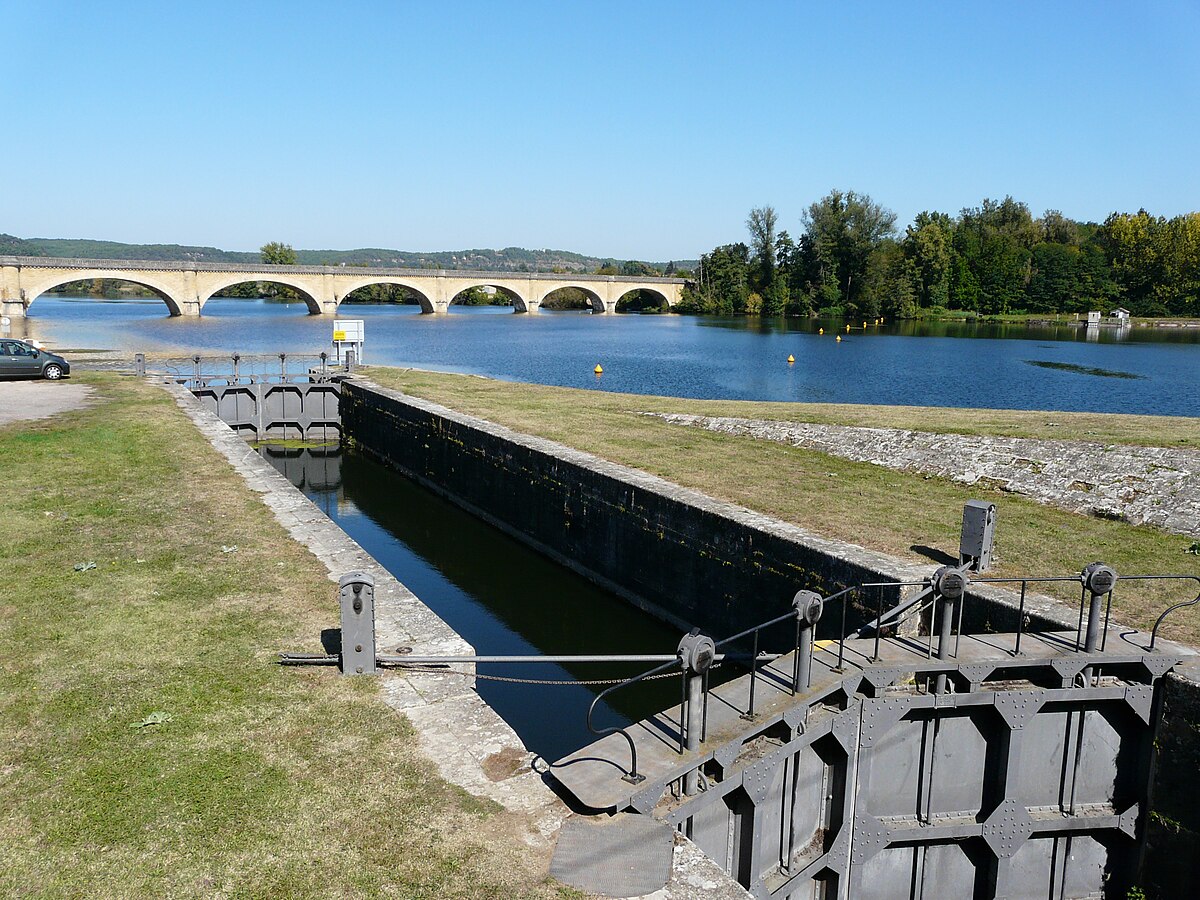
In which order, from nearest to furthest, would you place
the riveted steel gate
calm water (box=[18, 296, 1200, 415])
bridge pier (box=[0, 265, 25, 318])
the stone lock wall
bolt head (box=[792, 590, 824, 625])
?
bolt head (box=[792, 590, 824, 625])
the riveted steel gate
the stone lock wall
calm water (box=[18, 296, 1200, 415])
bridge pier (box=[0, 265, 25, 318])

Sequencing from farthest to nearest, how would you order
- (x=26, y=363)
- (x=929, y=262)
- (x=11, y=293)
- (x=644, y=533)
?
(x=929, y=262) < (x=11, y=293) < (x=26, y=363) < (x=644, y=533)

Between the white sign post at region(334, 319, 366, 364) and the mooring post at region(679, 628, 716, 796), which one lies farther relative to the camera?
the white sign post at region(334, 319, 366, 364)

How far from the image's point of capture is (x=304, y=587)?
10320 mm

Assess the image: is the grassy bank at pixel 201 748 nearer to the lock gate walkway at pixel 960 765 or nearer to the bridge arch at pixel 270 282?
the lock gate walkway at pixel 960 765

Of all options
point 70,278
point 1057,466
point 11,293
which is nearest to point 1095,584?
point 1057,466

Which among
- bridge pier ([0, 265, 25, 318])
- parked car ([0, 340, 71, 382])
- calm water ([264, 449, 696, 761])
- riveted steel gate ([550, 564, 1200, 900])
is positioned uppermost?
bridge pier ([0, 265, 25, 318])

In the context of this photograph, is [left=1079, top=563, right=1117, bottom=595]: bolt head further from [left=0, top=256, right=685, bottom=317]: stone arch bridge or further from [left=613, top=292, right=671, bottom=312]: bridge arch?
[left=613, top=292, right=671, bottom=312]: bridge arch

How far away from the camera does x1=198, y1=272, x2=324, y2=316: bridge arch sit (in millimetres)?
88125

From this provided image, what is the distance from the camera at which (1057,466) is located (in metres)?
15.7

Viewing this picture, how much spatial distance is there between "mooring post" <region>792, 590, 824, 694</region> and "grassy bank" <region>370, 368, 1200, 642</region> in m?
4.17

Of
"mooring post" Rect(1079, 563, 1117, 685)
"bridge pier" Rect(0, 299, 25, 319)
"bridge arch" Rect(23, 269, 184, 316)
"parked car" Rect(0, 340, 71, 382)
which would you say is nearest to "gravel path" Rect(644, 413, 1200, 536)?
"mooring post" Rect(1079, 563, 1117, 685)

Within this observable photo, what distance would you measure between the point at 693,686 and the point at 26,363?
29.9 m

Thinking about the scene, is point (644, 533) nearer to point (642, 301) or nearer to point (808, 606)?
point (808, 606)

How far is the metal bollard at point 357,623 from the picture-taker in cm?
779
